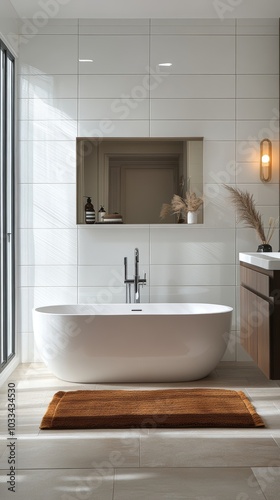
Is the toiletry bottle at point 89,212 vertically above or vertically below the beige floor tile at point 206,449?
above

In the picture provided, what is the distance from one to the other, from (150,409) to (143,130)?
8.37 feet

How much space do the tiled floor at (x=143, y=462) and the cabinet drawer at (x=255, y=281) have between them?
857mm

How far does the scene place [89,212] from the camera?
18.8 ft

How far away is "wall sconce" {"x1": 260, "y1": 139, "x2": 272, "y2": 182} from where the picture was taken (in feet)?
18.7

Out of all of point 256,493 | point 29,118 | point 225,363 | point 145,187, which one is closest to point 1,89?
point 29,118

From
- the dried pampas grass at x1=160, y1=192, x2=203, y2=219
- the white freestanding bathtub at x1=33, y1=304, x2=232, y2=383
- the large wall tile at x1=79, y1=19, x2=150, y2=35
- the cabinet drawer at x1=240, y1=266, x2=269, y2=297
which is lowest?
the white freestanding bathtub at x1=33, y1=304, x2=232, y2=383

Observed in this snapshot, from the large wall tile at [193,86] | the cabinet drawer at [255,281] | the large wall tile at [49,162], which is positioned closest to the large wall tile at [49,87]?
the large wall tile at [49,162]

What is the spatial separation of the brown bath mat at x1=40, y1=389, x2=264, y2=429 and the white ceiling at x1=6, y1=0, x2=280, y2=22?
3.06 meters

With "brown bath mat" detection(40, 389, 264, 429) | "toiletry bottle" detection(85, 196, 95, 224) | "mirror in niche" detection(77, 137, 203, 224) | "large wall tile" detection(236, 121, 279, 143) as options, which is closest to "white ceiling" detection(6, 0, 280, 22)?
"large wall tile" detection(236, 121, 279, 143)

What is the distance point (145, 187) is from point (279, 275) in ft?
9.37

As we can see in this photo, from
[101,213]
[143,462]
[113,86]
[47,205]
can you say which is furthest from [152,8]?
[143,462]

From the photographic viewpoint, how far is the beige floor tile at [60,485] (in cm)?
286

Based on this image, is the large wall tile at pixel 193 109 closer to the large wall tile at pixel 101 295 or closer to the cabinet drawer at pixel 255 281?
the large wall tile at pixel 101 295

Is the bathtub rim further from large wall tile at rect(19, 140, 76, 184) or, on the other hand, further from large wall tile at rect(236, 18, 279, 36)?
large wall tile at rect(236, 18, 279, 36)
